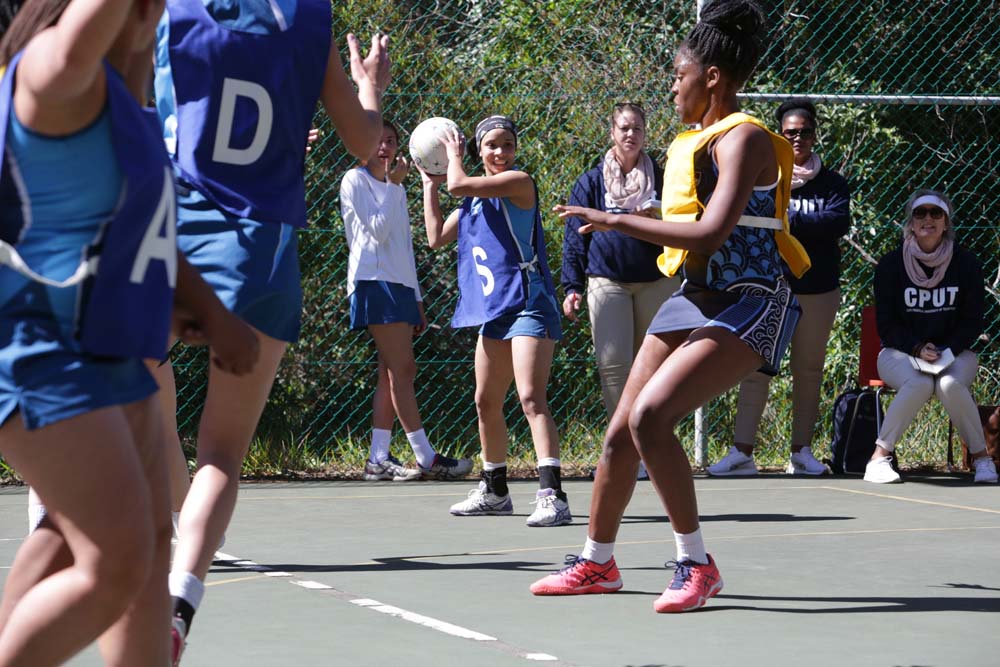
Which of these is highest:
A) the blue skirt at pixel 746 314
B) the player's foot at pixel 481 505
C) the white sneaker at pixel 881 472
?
the blue skirt at pixel 746 314

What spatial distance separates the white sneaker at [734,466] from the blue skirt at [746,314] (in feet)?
14.4

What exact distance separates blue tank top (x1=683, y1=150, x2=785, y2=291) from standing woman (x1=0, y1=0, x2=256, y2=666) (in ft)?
8.51

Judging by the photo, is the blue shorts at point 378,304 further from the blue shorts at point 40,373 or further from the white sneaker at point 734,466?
the blue shorts at point 40,373

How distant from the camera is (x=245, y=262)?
379 centimetres

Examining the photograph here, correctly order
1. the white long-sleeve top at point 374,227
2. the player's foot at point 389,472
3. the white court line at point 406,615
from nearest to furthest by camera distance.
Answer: the white court line at point 406,615 < the white long-sleeve top at point 374,227 < the player's foot at point 389,472

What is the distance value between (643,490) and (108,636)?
227 inches

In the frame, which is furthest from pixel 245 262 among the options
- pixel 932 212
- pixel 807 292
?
pixel 932 212

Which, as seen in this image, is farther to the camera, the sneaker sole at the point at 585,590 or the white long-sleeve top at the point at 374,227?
the white long-sleeve top at the point at 374,227

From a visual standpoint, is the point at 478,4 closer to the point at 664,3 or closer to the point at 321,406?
the point at 664,3

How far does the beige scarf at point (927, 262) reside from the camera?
934 cm

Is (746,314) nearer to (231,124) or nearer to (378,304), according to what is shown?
(231,124)

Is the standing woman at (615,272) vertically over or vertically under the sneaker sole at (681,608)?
over

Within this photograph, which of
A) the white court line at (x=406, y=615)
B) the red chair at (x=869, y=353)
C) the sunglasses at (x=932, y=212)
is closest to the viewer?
the white court line at (x=406, y=615)

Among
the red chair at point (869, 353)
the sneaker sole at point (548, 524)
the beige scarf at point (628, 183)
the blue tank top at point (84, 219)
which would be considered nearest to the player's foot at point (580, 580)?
the sneaker sole at point (548, 524)
